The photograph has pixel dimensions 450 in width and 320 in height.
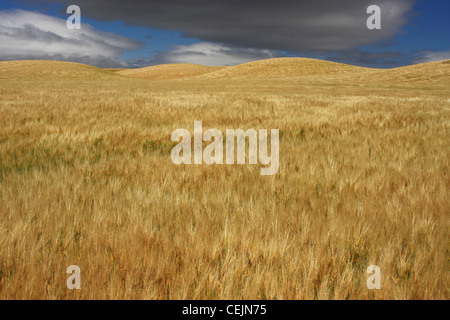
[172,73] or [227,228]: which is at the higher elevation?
[172,73]

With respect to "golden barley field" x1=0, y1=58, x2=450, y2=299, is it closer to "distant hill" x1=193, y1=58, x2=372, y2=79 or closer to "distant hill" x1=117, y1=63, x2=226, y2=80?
Result: "distant hill" x1=193, y1=58, x2=372, y2=79

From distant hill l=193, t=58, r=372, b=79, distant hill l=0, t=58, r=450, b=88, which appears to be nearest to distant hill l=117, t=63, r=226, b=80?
distant hill l=0, t=58, r=450, b=88

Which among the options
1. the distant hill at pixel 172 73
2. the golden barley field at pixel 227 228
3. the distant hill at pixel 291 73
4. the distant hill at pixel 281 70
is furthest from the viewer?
the distant hill at pixel 172 73

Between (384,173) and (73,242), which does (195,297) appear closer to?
(73,242)

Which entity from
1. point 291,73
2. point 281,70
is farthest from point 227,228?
point 281,70

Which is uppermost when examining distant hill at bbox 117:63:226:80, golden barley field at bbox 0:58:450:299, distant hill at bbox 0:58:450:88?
distant hill at bbox 117:63:226:80

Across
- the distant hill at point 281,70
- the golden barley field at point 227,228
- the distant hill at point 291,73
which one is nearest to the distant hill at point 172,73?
the distant hill at point 291,73

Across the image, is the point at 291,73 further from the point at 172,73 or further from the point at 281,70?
the point at 172,73

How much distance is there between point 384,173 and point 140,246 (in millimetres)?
2664

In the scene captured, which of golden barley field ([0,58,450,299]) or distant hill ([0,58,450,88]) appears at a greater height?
distant hill ([0,58,450,88])

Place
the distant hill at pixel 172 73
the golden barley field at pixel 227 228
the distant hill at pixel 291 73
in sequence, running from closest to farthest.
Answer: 1. the golden barley field at pixel 227 228
2. the distant hill at pixel 291 73
3. the distant hill at pixel 172 73

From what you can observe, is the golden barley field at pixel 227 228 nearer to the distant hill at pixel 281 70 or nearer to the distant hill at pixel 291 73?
the distant hill at pixel 291 73

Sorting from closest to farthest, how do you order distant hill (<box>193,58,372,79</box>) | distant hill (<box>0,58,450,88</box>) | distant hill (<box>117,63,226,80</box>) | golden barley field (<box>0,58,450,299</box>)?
golden barley field (<box>0,58,450,299</box>) → distant hill (<box>0,58,450,88</box>) → distant hill (<box>193,58,372,79</box>) → distant hill (<box>117,63,226,80</box>)
